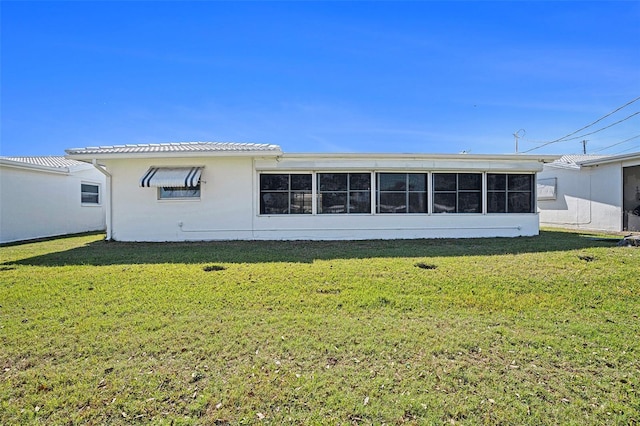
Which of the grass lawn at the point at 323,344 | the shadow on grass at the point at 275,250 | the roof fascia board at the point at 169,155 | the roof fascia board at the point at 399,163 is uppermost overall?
the roof fascia board at the point at 169,155

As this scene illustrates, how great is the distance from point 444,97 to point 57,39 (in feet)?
67.9

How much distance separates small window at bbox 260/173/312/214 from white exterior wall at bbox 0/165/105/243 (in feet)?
37.6

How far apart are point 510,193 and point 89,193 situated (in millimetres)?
22089

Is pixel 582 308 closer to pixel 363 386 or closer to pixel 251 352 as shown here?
pixel 363 386

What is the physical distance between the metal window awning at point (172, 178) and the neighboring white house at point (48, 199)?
7.00 metres

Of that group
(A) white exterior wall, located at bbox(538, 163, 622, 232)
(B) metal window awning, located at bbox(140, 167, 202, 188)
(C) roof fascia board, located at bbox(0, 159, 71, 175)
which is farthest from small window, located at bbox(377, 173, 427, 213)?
(C) roof fascia board, located at bbox(0, 159, 71, 175)

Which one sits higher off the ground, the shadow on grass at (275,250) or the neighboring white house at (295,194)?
the neighboring white house at (295,194)

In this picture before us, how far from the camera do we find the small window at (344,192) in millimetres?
13281

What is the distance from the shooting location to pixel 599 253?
9227 mm

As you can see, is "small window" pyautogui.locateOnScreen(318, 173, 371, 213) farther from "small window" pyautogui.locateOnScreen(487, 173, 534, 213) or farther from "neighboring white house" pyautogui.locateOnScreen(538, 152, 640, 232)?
"neighboring white house" pyautogui.locateOnScreen(538, 152, 640, 232)

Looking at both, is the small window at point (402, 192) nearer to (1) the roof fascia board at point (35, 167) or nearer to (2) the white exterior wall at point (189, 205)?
(2) the white exterior wall at point (189, 205)

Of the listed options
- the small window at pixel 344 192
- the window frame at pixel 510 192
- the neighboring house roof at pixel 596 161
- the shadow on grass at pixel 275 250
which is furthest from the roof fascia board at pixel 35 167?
the neighboring house roof at pixel 596 161

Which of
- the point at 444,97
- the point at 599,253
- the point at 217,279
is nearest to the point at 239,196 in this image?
the point at 217,279

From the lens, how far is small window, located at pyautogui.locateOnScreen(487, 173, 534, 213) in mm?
13891
